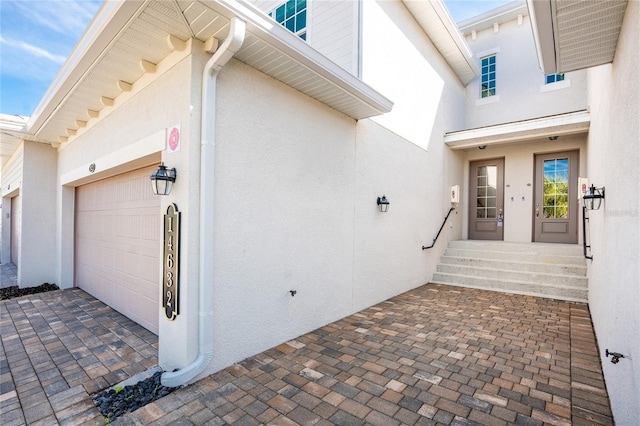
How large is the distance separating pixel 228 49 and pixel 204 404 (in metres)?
2.89

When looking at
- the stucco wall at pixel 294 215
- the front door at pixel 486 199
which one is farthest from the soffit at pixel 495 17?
the stucco wall at pixel 294 215

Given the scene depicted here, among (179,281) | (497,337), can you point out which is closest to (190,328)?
(179,281)

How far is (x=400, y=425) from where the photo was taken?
7.22 feet

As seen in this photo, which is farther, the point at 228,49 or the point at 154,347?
the point at 154,347

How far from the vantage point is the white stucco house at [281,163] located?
2.58 m

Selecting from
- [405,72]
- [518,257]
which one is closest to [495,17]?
[405,72]

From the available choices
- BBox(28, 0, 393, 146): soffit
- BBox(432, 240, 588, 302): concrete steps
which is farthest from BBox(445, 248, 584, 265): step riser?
BBox(28, 0, 393, 146): soffit

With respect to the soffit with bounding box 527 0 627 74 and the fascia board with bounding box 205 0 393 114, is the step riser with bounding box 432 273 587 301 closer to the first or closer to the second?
the soffit with bounding box 527 0 627 74

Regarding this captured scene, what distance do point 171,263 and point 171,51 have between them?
205cm

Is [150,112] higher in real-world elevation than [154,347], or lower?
higher

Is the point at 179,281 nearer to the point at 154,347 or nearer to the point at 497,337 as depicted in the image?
the point at 154,347

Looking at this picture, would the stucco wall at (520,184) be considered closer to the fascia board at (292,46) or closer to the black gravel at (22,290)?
the fascia board at (292,46)

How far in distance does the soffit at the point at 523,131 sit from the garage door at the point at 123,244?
6.88 m

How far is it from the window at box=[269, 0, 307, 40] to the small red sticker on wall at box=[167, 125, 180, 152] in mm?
3792
